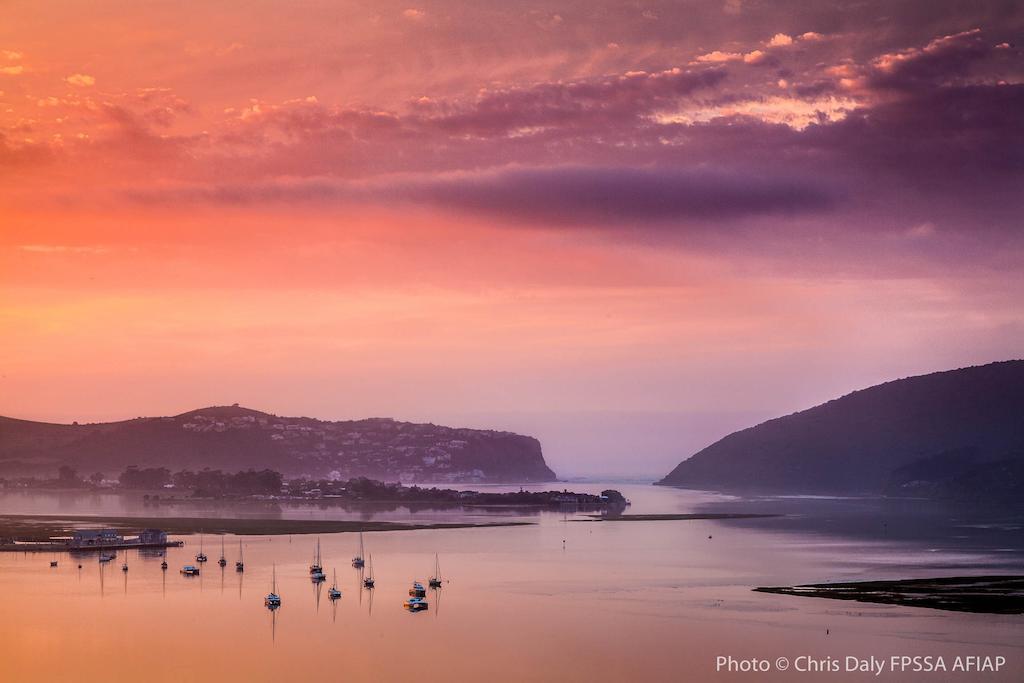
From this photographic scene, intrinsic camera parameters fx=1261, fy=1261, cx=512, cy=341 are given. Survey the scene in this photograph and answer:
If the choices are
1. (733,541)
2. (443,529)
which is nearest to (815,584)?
(733,541)

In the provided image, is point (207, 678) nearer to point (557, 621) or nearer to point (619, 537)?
point (557, 621)

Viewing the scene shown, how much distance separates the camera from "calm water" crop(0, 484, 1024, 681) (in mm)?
65688

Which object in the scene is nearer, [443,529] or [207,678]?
[207,678]

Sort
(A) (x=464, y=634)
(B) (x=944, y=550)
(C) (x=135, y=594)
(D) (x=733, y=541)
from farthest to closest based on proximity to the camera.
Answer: (D) (x=733, y=541) < (B) (x=944, y=550) < (C) (x=135, y=594) < (A) (x=464, y=634)

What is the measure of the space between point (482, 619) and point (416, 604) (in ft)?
22.9

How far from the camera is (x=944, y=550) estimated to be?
5226 inches

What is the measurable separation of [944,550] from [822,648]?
2780 inches

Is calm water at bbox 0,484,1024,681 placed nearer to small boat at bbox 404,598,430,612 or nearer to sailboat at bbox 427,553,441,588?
small boat at bbox 404,598,430,612

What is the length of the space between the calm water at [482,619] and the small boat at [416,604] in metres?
0.73

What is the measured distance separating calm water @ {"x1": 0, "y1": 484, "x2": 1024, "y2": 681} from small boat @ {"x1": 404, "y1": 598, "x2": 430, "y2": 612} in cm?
73

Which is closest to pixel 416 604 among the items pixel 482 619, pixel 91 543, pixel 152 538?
pixel 482 619

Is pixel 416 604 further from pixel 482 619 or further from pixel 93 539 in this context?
pixel 93 539

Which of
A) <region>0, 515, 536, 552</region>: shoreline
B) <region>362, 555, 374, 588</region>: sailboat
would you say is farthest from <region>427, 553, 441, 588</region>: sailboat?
<region>0, 515, 536, 552</region>: shoreline

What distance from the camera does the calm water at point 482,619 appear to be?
65.7 m
